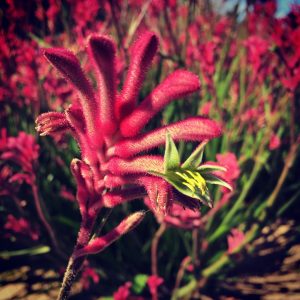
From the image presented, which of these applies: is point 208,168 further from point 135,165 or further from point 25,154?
point 25,154

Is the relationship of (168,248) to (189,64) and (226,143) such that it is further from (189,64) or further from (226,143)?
(189,64)

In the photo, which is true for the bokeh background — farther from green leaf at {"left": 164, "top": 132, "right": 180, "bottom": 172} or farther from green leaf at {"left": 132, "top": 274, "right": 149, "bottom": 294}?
green leaf at {"left": 164, "top": 132, "right": 180, "bottom": 172}

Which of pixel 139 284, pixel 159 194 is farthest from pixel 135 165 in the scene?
pixel 139 284

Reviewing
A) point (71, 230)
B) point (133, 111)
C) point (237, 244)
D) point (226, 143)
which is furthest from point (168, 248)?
point (133, 111)

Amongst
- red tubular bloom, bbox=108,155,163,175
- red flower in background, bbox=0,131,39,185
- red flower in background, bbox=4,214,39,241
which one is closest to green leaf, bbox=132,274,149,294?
red flower in background, bbox=4,214,39,241

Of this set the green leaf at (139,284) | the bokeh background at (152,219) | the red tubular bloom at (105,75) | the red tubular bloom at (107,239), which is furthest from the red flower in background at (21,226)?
the red tubular bloom at (105,75)

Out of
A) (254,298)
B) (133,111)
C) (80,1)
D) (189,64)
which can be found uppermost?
(80,1)
